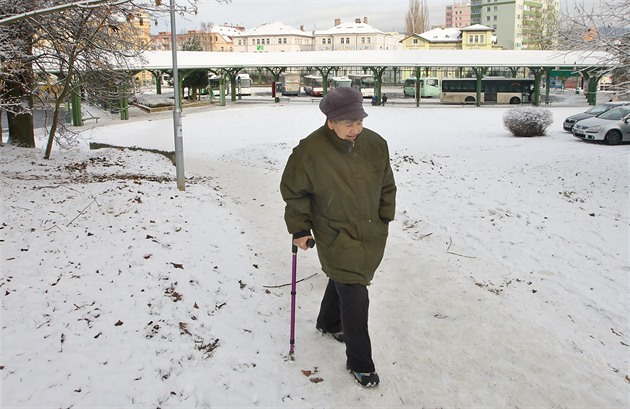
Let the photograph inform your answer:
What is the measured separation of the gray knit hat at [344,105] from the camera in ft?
11.4

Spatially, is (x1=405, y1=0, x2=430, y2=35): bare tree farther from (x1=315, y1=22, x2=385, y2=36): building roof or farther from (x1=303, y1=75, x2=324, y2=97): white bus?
(x1=303, y1=75, x2=324, y2=97): white bus

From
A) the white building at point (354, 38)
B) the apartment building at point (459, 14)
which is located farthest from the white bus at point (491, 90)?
the apartment building at point (459, 14)

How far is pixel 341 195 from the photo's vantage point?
3.53 meters

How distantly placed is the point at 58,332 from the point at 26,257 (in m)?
1.68

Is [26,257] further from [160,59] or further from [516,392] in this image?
[160,59]

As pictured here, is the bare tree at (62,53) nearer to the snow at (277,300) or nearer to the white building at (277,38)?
the snow at (277,300)

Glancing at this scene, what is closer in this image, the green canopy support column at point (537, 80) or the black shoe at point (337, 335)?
the black shoe at point (337, 335)

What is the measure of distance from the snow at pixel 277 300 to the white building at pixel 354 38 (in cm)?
9655

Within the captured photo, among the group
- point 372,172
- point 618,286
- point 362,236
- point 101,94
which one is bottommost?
point 618,286

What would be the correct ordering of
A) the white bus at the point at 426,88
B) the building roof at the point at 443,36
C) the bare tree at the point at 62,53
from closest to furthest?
1. the bare tree at the point at 62,53
2. the white bus at the point at 426,88
3. the building roof at the point at 443,36

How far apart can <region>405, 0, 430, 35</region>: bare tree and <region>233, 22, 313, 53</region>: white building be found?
65.9 feet

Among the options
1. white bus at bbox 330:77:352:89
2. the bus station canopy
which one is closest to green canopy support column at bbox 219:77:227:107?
the bus station canopy

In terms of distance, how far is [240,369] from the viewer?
3.81 meters

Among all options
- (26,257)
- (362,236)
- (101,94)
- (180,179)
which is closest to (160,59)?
(101,94)
